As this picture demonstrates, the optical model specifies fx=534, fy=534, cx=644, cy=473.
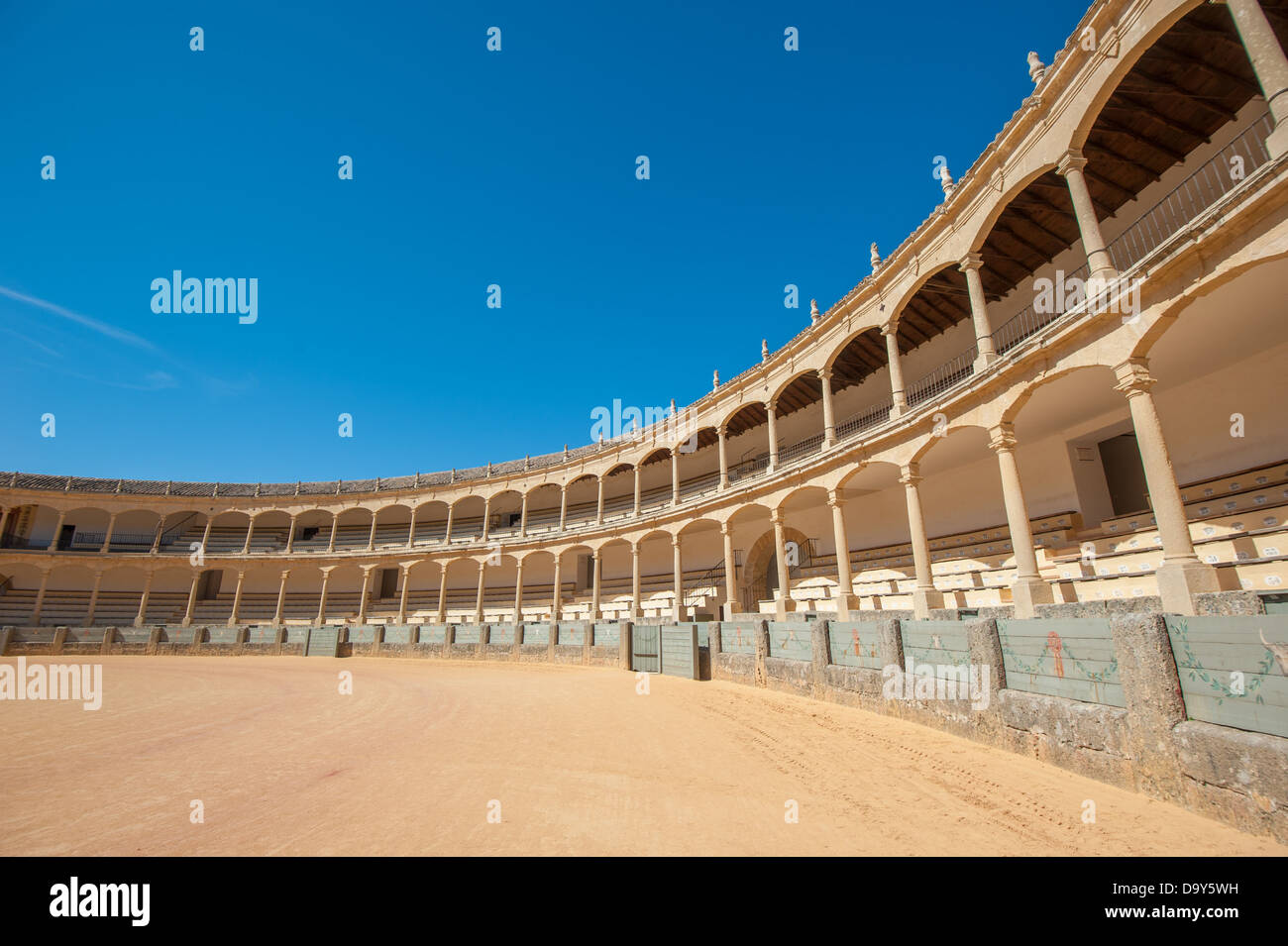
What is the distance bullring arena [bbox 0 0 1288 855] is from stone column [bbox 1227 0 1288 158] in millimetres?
51

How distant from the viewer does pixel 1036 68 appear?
10875 mm

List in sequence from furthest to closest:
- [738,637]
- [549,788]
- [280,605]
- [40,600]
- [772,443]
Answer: [280,605]
[40,600]
[772,443]
[738,637]
[549,788]

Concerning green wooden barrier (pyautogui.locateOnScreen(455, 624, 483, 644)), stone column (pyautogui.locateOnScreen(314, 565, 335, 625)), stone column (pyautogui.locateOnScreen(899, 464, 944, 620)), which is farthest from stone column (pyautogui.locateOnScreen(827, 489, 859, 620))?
stone column (pyautogui.locateOnScreen(314, 565, 335, 625))

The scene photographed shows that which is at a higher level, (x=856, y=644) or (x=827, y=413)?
(x=827, y=413)

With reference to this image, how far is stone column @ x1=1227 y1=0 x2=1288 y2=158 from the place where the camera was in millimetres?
6953

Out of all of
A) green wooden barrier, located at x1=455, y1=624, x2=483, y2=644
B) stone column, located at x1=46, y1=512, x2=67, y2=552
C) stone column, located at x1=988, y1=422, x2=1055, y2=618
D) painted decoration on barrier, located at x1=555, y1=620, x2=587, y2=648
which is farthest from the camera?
A: stone column, located at x1=46, y1=512, x2=67, y2=552

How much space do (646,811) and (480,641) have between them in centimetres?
1938

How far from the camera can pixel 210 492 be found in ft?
120

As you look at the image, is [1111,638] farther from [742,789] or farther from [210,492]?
[210,492]

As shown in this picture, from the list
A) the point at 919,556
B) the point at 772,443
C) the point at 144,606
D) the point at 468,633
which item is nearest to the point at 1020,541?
the point at 919,556

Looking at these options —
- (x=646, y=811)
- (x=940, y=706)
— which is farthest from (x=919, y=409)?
(x=646, y=811)

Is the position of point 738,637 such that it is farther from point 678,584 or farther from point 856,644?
point 678,584

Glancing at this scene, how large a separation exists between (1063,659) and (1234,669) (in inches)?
62.6

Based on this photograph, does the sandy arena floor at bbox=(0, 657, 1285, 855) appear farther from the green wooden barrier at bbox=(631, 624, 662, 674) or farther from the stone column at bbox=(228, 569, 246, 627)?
the stone column at bbox=(228, 569, 246, 627)
